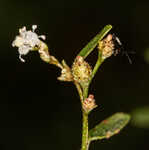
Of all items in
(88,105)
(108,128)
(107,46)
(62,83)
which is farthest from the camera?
(62,83)

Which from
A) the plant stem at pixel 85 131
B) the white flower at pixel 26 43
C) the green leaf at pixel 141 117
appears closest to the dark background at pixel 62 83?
the green leaf at pixel 141 117

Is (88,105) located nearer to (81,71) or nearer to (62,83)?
(81,71)

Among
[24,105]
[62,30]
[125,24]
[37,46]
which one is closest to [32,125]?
[24,105]

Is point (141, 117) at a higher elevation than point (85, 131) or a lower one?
lower

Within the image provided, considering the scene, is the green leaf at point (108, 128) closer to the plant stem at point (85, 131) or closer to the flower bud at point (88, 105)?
the plant stem at point (85, 131)

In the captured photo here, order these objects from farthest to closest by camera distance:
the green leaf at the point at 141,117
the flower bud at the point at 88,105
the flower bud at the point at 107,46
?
1. the green leaf at the point at 141,117
2. the flower bud at the point at 107,46
3. the flower bud at the point at 88,105

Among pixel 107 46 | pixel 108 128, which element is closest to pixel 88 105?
pixel 107 46

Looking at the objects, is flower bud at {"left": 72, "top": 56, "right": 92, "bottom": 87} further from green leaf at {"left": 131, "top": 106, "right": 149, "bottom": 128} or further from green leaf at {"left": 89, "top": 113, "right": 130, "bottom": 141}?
green leaf at {"left": 131, "top": 106, "right": 149, "bottom": 128}
